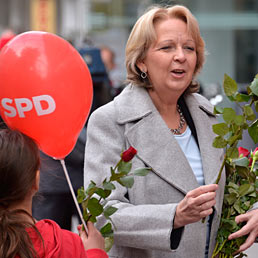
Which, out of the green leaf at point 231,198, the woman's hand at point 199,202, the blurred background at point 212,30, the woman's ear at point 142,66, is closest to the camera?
the woman's hand at point 199,202

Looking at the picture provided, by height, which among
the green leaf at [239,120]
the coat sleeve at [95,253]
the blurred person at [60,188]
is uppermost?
the green leaf at [239,120]

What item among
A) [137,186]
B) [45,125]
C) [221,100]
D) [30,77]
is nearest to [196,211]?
[137,186]

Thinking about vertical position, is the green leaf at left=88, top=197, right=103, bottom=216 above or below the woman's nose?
below

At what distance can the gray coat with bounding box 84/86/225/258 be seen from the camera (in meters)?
2.34

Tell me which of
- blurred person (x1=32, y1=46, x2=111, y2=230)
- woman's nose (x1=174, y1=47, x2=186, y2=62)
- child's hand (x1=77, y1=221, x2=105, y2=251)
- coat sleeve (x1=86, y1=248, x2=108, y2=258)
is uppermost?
woman's nose (x1=174, y1=47, x2=186, y2=62)

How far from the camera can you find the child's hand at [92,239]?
2.13 meters

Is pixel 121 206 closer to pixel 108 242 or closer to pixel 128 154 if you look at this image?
pixel 108 242

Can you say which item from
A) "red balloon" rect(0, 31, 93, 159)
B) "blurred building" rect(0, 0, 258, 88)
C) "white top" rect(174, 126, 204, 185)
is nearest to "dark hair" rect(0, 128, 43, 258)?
"red balloon" rect(0, 31, 93, 159)

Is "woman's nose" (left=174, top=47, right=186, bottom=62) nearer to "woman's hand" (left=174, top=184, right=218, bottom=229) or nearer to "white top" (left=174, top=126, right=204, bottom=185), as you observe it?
"white top" (left=174, top=126, right=204, bottom=185)

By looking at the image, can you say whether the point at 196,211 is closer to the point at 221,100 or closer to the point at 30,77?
the point at 30,77

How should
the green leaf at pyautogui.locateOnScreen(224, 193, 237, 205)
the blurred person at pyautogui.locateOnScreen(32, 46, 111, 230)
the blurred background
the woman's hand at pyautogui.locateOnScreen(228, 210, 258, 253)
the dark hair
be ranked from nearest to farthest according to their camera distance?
the dark hair < the woman's hand at pyautogui.locateOnScreen(228, 210, 258, 253) < the green leaf at pyautogui.locateOnScreen(224, 193, 237, 205) < the blurred person at pyautogui.locateOnScreen(32, 46, 111, 230) < the blurred background

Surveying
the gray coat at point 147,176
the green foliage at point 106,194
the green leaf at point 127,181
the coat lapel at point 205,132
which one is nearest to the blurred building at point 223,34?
the coat lapel at point 205,132

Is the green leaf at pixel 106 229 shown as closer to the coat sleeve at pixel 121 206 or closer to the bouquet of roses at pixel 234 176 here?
the coat sleeve at pixel 121 206

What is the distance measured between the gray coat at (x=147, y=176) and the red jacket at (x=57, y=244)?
0.85ft
